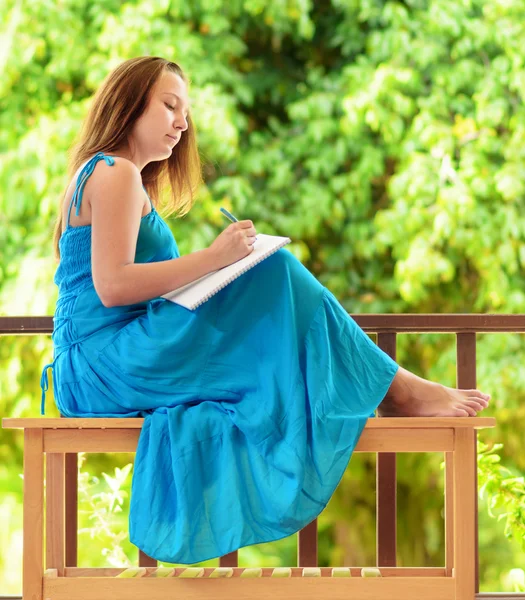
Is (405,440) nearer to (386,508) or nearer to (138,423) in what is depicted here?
(138,423)

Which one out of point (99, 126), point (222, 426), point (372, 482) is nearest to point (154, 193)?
point (99, 126)

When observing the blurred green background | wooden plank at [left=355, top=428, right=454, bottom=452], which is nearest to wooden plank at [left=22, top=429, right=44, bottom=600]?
wooden plank at [left=355, top=428, right=454, bottom=452]

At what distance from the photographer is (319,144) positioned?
371 cm

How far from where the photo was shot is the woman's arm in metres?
1.29

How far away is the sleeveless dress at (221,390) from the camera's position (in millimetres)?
1208

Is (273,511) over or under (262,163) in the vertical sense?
under

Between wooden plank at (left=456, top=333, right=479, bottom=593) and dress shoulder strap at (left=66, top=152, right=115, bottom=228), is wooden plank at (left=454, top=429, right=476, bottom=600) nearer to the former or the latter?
wooden plank at (left=456, top=333, right=479, bottom=593)

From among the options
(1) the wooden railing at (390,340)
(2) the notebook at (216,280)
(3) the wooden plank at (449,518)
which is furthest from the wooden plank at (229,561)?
(2) the notebook at (216,280)

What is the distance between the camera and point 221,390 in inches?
51.3

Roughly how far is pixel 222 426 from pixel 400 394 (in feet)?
1.08

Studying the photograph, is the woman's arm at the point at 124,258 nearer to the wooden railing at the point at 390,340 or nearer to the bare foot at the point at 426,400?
the bare foot at the point at 426,400

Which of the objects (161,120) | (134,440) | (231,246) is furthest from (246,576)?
(161,120)

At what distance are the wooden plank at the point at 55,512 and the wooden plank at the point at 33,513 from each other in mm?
192

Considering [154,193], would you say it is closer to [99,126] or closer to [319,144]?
[99,126]
